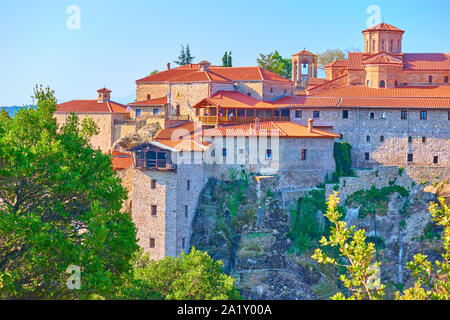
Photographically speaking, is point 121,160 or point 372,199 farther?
point 121,160

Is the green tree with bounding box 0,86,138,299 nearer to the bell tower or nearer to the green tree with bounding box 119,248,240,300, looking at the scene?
the green tree with bounding box 119,248,240,300

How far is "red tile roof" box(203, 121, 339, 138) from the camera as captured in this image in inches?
1777

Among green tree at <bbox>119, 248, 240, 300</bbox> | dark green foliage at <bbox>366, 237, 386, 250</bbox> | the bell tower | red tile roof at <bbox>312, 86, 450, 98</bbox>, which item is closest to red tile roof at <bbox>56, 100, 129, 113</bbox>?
the bell tower

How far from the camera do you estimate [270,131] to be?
149 feet

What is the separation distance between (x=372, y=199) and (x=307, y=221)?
216 inches

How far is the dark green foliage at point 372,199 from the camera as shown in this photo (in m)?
45.5

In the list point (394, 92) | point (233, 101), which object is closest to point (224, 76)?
point (233, 101)

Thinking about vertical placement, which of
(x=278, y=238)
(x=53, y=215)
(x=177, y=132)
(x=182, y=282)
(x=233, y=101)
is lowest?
(x=182, y=282)

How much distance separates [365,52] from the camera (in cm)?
5994

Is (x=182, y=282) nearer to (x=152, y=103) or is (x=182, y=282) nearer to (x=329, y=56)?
(x=152, y=103)

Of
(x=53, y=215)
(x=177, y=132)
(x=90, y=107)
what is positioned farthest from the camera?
(x=90, y=107)
